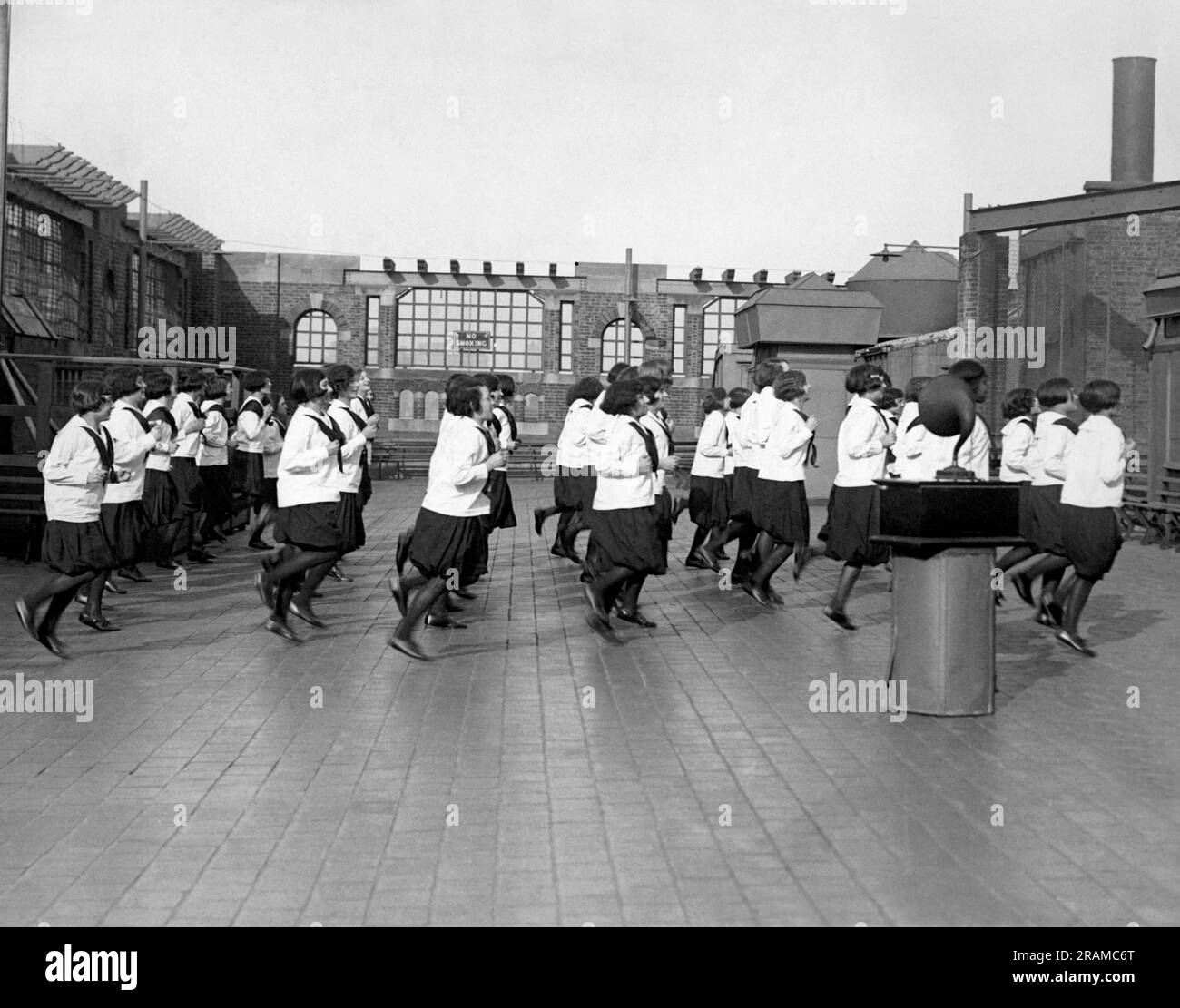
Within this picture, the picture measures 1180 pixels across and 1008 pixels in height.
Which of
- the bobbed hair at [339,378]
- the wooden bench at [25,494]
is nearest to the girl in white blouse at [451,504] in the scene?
the bobbed hair at [339,378]

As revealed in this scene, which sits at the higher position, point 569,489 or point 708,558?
point 569,489

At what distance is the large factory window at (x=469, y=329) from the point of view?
44.7 meters

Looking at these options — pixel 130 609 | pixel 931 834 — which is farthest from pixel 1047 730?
pixel 130 609

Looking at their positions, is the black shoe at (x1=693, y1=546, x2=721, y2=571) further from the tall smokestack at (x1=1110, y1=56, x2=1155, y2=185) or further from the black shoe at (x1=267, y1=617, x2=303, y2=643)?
the tall smokestack at (x1=1110, y1=56, x2=1155, y2=185)

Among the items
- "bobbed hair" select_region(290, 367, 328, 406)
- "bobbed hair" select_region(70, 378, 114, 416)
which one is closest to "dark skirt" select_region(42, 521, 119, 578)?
A: "bobbed hair" select_region(70, 378, 114, 416)

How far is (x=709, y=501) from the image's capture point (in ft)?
45.2

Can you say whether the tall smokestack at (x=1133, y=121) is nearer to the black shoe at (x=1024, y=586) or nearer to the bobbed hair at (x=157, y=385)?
the black shoe at (x=1024, y=586)

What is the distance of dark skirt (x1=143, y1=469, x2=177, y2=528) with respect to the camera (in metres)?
13.0

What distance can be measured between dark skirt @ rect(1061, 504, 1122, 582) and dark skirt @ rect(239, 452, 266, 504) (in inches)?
314

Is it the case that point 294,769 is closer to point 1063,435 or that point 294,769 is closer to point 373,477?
point 1063,435

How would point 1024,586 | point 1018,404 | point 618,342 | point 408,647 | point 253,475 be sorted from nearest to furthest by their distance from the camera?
point 408,647 → point 1024,586 → point 1018,404 → point 253,475 → point 618,342

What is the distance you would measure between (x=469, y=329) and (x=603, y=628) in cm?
3645

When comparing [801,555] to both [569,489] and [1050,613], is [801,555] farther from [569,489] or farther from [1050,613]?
[569,489]

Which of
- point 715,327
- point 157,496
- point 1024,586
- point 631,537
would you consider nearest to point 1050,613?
point 1024,586
